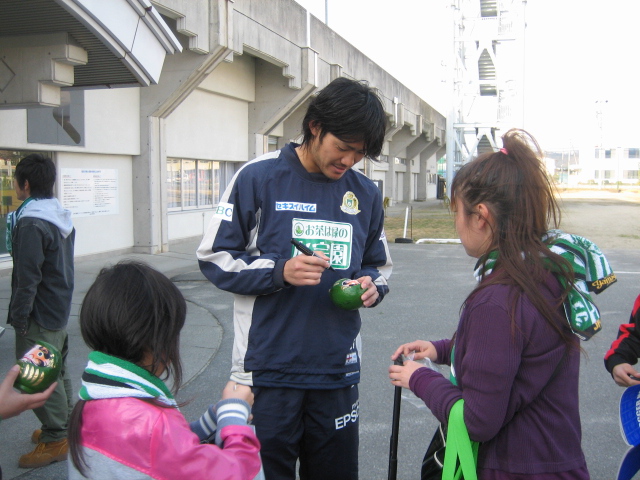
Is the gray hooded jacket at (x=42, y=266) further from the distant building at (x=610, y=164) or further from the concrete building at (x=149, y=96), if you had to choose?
the distant building at (x=610, y=164)

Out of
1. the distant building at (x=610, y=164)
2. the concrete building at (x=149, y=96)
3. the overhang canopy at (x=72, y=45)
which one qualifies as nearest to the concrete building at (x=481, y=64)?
the concrete building at (x=149, y=96)

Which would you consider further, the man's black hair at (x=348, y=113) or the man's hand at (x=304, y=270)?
the man's black hair at (x=348, y=113)

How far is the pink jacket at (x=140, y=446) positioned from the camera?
155 centimetres

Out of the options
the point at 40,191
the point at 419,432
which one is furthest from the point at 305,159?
the point at 419,432

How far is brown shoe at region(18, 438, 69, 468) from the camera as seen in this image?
3.76 metres

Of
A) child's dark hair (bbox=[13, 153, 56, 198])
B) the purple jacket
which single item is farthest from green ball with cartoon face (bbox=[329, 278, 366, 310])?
child's dark hair (bbox=[13, 153, 56, 198])

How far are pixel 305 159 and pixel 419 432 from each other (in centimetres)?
277

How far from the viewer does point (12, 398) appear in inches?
69.1

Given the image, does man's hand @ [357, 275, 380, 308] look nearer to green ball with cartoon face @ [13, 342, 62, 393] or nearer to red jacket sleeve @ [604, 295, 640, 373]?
green ball with cartoon face @ [13, 342, 62, 393]

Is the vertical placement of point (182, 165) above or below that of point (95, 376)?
above

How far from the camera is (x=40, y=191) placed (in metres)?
3.94

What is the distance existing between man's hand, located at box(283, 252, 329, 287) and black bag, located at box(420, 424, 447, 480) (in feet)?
2.24

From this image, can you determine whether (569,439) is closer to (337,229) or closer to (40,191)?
(337,229)

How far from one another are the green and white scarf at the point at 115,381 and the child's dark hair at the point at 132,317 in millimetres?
48
